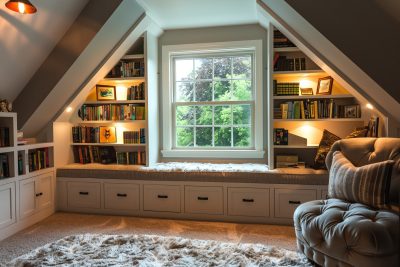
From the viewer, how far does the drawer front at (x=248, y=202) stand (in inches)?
125

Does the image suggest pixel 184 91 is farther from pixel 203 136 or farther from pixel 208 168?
pixel 208 168

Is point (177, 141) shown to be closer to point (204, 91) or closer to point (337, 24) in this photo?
point (204, 91)

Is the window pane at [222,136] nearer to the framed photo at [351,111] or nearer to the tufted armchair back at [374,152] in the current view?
the framed photo at [351,111]

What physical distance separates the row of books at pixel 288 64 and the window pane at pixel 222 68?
74cm

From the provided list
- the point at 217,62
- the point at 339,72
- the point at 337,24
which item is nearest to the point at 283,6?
the point at 337,24

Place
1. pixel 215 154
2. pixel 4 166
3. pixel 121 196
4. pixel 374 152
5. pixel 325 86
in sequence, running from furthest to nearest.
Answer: pixel 215 154
pixel 121 196
pixel 325 86
pixel 4 166
pixel 374 152

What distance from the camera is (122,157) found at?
388cm

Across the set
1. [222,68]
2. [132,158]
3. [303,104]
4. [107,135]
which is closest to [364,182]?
[303,104]

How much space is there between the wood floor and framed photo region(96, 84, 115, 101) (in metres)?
1.51

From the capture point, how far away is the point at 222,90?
4008mm

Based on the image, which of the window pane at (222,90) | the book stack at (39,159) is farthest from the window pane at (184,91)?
the book stack at (39,159)

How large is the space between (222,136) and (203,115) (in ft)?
1.27

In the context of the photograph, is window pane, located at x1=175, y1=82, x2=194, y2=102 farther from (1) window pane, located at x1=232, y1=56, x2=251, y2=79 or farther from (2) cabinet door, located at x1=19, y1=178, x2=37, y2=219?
(2) cabinet door, located at x1=19, y1=178, x2=37, y2=219

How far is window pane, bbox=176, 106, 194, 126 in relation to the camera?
4.09m
